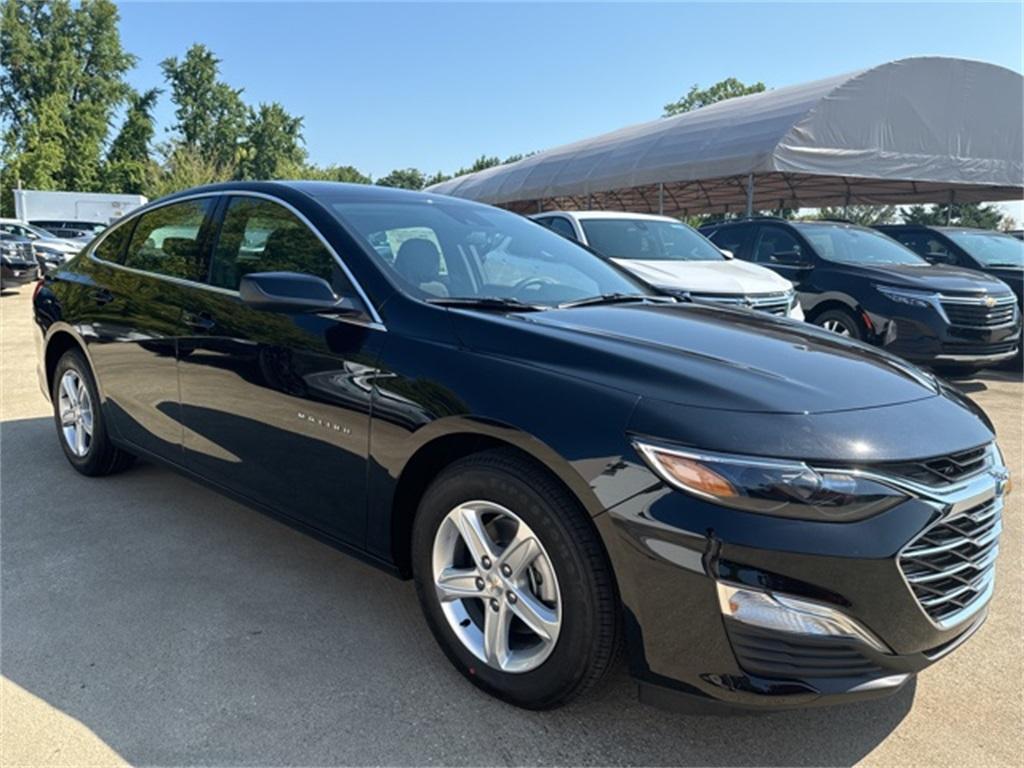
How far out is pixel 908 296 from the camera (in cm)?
725

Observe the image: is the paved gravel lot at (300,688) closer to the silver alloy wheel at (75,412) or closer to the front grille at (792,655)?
the front grille at (792,655)

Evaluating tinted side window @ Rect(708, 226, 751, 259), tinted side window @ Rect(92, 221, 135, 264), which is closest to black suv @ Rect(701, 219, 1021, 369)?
tinted side window @ Rect(708, 226, 751, 259)

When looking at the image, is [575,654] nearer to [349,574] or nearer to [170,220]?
[349,574]

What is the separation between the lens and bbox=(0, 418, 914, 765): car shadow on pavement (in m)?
2.06

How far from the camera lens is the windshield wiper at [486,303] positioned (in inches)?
99.3

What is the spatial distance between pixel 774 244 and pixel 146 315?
23.7 ft

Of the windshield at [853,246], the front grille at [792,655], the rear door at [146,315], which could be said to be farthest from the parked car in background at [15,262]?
the front grille at [792,655]

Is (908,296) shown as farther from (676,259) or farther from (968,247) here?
(968,247)

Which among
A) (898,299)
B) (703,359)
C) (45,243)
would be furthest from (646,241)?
(45,243)

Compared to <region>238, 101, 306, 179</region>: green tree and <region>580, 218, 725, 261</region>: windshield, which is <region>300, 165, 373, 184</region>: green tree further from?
<region>580, 218, 725, 261</region>: windshield

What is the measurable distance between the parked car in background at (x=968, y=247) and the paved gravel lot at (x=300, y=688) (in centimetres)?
720

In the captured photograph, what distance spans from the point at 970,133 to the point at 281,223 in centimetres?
1810

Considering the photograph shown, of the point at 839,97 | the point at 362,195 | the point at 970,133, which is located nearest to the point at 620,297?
the point at 362,195

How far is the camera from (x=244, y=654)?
2.50 metres
